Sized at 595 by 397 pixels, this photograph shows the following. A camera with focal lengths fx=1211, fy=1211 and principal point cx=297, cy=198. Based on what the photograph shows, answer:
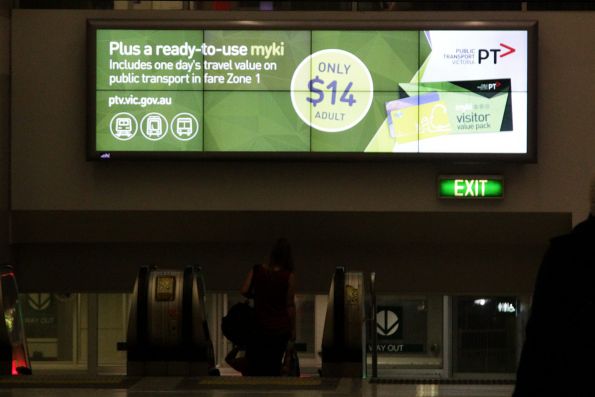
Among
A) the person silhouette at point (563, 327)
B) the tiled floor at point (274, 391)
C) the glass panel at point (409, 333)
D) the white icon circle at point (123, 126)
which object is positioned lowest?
the glass panel at point (409, 333)

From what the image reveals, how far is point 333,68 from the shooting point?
41.7 feet

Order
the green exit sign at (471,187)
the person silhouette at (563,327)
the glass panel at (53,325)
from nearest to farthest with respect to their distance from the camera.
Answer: the person silhouette at (563,327) → the green exit sign at (471,187) → the glass panel at (53,325)

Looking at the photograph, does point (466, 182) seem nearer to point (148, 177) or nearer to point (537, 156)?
point (537, 156)

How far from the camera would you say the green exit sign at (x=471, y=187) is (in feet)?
42.1

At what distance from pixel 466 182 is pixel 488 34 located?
5.14ft

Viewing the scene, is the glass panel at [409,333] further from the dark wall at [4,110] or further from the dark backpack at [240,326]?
the dark backpack at [240,326]

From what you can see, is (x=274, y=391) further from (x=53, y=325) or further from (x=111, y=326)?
(x=53, y=325)

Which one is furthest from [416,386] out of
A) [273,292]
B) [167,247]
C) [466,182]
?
[167,247]

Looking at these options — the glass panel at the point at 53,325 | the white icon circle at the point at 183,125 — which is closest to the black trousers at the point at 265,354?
the white icon circle at the point at 183,125

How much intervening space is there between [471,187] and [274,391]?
5.02m

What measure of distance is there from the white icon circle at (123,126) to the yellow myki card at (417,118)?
2.67 metres

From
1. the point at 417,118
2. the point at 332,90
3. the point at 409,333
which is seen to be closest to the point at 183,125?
the point at 332,90

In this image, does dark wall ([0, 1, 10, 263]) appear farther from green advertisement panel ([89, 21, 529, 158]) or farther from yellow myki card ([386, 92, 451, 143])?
yellow myki card ([386, 92, 451, 143])

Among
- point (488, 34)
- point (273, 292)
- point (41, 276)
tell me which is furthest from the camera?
Answer: point (41, 276)
